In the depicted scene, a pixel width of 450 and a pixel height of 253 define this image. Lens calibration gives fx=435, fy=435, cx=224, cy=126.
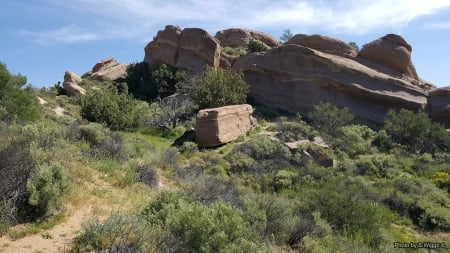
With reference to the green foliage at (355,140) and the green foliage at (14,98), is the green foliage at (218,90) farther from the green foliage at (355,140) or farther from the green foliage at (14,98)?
the green foliage at (14,98)

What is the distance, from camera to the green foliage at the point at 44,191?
779 centimetres

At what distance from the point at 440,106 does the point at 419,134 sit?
6836 mm

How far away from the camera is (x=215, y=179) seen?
550 inches

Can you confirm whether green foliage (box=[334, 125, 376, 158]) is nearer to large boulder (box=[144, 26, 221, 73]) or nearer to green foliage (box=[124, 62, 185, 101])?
large boulder (box=[144, 26, 221, 73])

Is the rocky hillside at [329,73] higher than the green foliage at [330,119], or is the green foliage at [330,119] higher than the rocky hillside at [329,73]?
the rocky hillside at [329,73]

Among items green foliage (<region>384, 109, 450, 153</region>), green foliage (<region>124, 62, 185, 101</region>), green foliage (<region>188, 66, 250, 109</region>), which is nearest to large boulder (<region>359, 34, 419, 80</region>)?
green foliage (<region>384, 109, 450, 153</region>)

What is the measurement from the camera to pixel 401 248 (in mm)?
11625

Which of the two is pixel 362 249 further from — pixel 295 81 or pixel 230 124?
pixel 295 81

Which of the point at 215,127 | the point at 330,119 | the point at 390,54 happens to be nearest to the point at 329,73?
the point at 390,54

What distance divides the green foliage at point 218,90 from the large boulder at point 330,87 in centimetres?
552

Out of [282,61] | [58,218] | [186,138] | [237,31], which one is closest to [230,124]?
[186,138]

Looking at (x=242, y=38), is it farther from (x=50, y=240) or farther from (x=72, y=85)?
(x=50, y=240)

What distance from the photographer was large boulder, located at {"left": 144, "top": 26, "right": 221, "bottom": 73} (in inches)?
1448

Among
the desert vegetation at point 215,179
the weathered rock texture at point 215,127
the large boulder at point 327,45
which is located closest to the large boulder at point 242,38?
the large boulder at point 327,45
